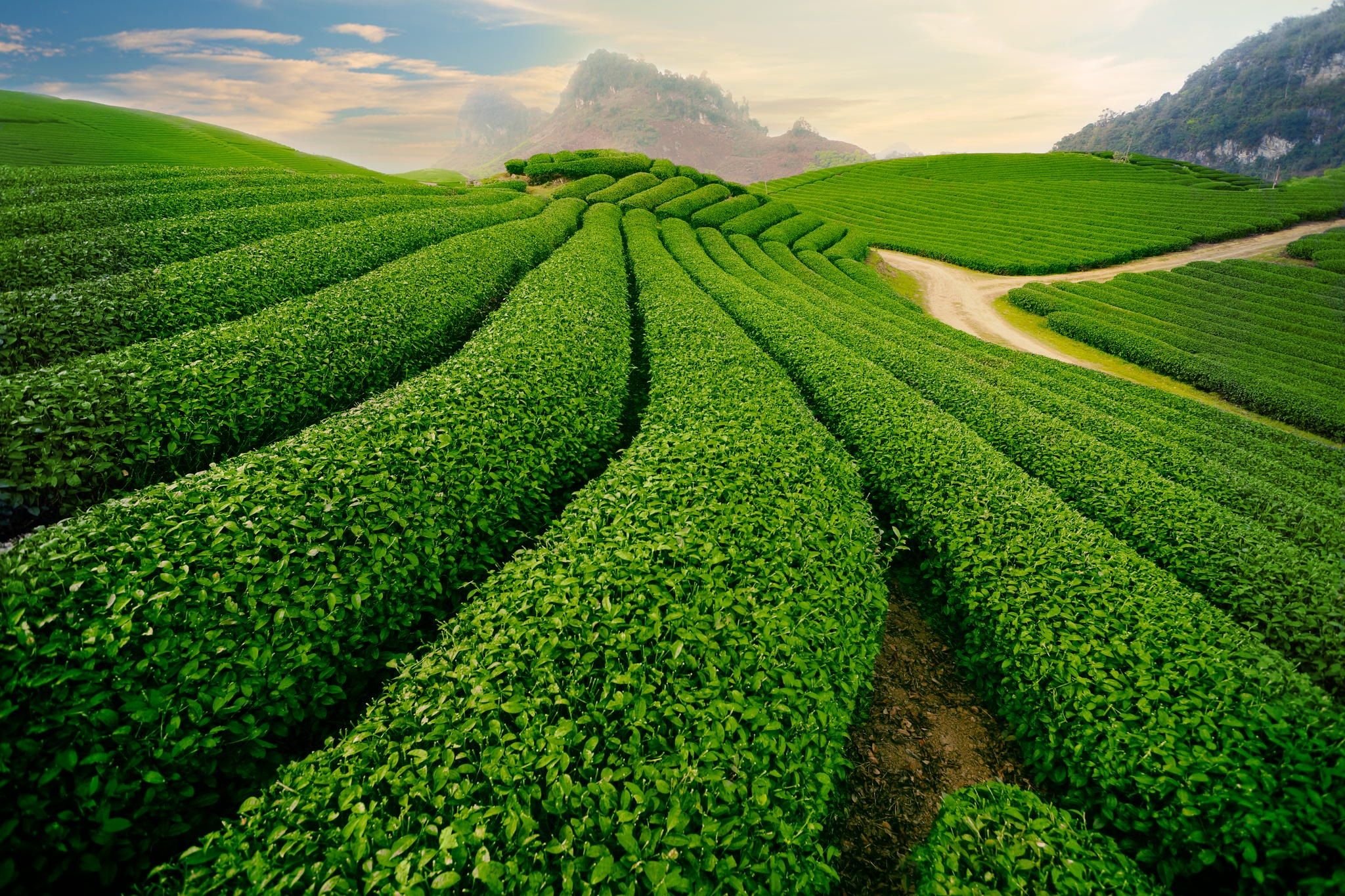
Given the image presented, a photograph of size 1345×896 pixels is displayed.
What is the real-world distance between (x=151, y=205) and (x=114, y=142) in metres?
34.1

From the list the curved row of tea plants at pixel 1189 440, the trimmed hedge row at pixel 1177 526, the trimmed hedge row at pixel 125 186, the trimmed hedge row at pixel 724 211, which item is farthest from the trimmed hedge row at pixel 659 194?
the trimmed hedge row at pixel 1177 526

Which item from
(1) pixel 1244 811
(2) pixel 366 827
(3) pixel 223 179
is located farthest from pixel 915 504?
(3) pixel 223 179

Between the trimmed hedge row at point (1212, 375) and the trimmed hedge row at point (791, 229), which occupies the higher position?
the trimmed hedge row at point (791, 229)

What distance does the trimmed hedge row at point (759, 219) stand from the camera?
50281mm

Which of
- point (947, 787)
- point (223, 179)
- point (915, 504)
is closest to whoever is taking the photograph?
point (947, 787)

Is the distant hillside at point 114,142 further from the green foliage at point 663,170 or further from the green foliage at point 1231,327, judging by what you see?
the green foliage at point 1231,327

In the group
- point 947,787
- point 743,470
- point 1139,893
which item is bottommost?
point 947,787

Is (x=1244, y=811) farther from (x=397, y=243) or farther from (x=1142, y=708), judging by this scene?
(x=397, y=243)

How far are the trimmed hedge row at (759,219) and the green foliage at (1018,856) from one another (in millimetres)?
49240

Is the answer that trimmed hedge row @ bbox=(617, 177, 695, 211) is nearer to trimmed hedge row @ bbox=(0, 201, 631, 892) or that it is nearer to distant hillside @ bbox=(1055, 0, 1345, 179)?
trimmed hedge row @ bbox=(0, 201, 631, 892)

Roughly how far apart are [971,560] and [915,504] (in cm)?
165

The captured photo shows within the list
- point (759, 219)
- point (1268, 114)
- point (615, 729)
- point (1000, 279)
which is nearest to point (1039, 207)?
point (1000, 279)

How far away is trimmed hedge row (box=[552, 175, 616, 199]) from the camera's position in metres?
49.0

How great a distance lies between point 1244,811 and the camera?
16.4 feet
